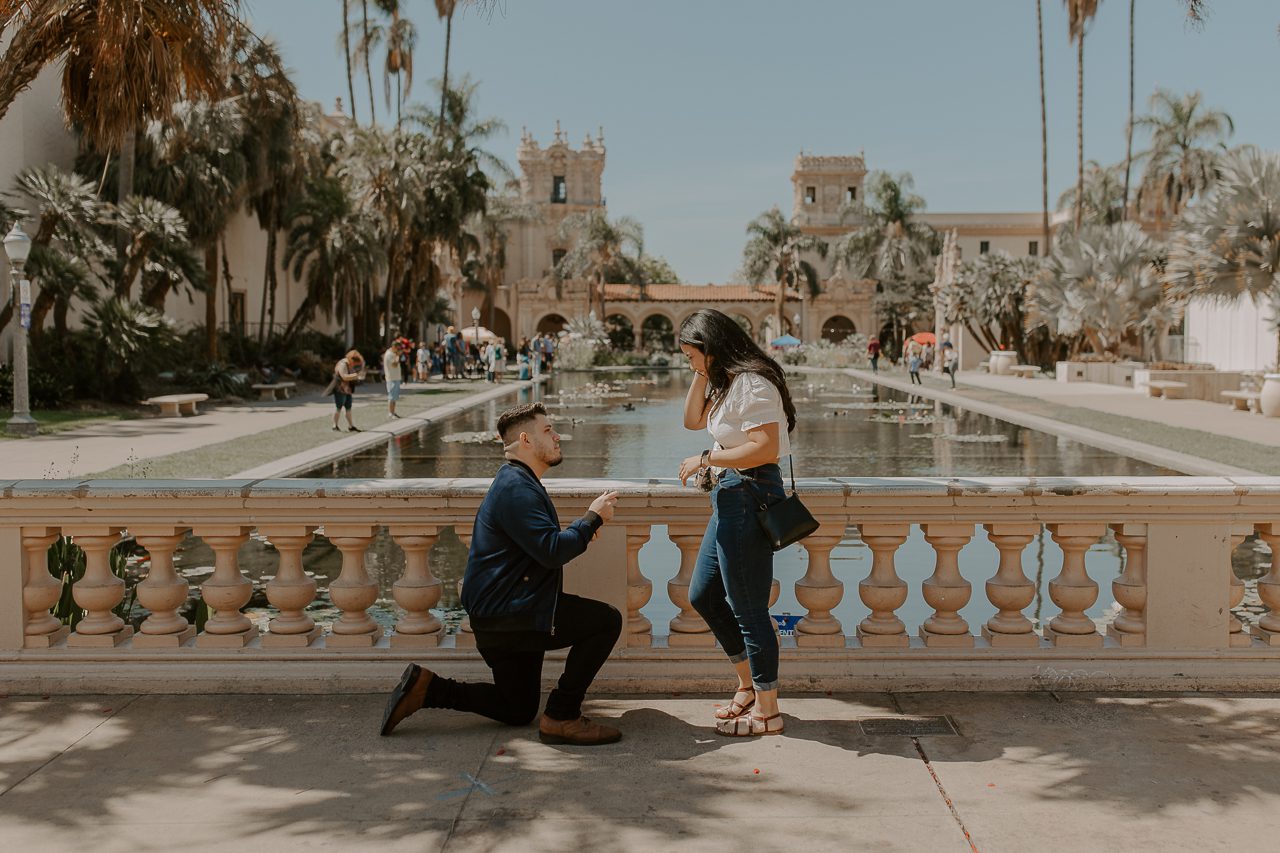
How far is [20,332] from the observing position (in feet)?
64.7

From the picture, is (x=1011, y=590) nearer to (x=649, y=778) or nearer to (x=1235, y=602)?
(x=1235, y=602)

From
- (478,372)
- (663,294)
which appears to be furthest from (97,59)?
(663,294)

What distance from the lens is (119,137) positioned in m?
7.50

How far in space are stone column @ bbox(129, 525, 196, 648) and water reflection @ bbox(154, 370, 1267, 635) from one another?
297 centimetres

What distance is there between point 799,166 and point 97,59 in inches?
3715

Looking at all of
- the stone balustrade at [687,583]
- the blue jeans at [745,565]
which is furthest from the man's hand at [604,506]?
the blue jeans at [745,565]

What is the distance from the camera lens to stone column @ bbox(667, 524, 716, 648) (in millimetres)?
4801

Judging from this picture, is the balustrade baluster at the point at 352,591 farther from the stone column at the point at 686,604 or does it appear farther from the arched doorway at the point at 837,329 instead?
the arched doorway at the point at 837,329

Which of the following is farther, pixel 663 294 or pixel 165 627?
pixel 663 294

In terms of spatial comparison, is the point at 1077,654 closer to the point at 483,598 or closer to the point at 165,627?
the point at 483,598

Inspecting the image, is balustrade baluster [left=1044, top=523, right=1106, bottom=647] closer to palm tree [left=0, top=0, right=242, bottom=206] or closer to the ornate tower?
palm tree [left=0, top=0, right=242, bottom=206]

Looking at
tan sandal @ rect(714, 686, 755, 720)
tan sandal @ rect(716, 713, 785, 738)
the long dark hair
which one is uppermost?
the long dark hair

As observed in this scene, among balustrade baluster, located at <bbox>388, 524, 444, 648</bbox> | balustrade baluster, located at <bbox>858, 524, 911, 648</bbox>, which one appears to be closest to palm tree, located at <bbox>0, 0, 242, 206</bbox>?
balustrade baluster, located at <bbox>388, 524, 444, 648</bbox>

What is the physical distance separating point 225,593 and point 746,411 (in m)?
2.30
